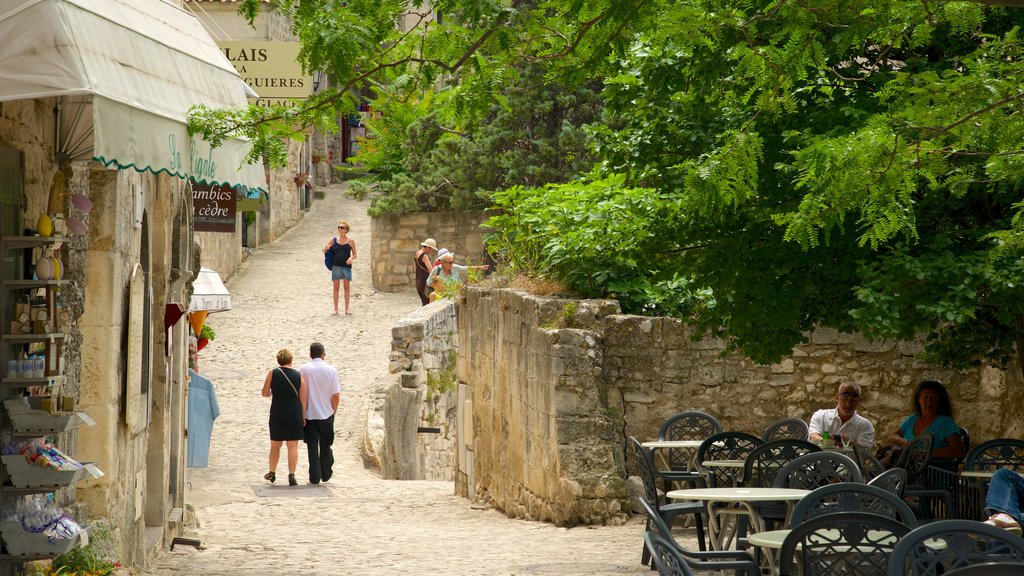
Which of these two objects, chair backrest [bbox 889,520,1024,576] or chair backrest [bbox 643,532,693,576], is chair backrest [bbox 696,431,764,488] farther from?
chair backrest [bbox 889,520,1024,576]

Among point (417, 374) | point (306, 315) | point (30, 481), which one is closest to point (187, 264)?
point (30, 481)

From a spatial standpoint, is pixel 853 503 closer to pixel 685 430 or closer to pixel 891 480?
pixel 891 480

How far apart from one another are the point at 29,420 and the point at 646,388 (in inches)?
246

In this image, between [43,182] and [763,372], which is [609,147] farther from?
[43,182]

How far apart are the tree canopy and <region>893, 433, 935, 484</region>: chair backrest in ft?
2.05

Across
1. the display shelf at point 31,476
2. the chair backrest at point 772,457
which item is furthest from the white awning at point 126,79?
the chair backrest at point 772,457

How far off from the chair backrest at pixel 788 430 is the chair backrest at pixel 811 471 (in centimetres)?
236

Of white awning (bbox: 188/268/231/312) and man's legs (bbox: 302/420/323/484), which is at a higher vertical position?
white awning (bbox: 188/268/231/312)

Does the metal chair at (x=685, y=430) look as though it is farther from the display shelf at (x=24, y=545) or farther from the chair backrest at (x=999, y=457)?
the display shelf at (x=24, y=545)

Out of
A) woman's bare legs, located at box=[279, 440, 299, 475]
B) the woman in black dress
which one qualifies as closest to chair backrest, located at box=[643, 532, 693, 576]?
the woman in black dress

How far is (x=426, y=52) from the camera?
6477 mm

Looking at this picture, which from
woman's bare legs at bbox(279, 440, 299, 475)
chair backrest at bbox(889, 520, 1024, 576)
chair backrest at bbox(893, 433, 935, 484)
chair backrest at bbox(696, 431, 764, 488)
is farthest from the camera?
woman's bare legs at bbox(279, 440, 299, 475)

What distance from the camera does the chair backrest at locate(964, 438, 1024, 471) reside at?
8258 mm

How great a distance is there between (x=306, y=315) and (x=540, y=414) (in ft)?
46.9
